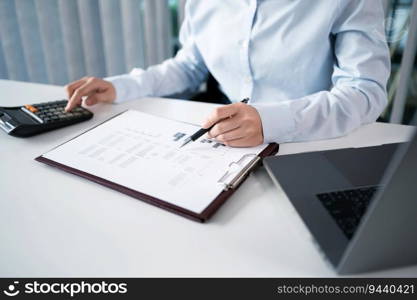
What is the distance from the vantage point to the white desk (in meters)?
0.43

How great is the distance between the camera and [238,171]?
585 mm

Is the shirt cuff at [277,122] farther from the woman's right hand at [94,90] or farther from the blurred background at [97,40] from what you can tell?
the blurred background at [97,40]

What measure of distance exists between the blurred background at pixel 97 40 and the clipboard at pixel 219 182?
3.80 feet

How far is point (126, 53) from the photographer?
172cm

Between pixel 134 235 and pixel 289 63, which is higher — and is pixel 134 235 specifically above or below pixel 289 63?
below

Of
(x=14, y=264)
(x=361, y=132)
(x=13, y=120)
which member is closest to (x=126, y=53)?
(x=13, y=120)

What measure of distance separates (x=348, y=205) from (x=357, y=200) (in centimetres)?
2

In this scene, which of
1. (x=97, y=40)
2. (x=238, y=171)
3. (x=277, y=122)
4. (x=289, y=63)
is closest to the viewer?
(x=238, y=171)

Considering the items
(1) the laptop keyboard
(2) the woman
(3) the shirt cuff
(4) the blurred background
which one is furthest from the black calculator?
(4) the blurred background

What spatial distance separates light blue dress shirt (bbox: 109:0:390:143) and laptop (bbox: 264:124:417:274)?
0.42 feet

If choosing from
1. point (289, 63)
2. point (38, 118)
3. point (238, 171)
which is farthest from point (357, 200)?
point (38, 118)

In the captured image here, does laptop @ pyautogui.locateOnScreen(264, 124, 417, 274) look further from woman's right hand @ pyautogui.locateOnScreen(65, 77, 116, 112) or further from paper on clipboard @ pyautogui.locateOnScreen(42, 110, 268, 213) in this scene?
woman's right hand @ pyautogui.locateOnScreen(65, 77, 116, 112)

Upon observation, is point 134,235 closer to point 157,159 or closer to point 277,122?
point 157,159

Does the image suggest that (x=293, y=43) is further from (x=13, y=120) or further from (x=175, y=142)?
(x=13, y=120)
